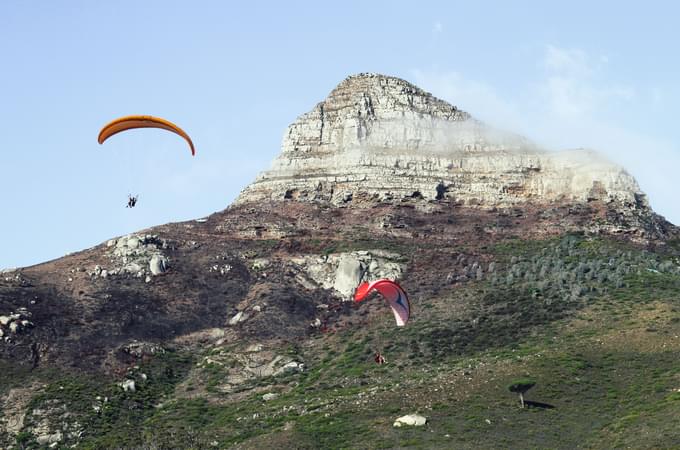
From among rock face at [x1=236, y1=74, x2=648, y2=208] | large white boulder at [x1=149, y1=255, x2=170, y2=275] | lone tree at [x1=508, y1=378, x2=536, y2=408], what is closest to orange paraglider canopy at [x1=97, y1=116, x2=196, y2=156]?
lone tree at [x1=508, y1=378, x2=536, y2=408]

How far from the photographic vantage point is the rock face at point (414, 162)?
4574 inches

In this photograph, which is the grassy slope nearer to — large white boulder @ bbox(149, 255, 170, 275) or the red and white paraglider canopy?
the red and white paraglider canopy

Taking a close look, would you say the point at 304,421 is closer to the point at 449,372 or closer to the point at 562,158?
the point at 449,372

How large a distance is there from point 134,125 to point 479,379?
29.3 m

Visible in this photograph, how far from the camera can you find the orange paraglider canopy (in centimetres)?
5988

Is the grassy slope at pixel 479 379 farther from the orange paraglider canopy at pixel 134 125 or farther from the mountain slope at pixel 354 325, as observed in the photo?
the orange paraglider canopy at pixel 134 125

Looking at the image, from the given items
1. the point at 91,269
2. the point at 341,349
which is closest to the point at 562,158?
the point at 341,349

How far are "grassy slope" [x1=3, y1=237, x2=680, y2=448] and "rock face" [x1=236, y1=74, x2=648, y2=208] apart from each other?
47.3 ft

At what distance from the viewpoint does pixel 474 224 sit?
112 metres

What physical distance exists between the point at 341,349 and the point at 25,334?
2478 centimetres

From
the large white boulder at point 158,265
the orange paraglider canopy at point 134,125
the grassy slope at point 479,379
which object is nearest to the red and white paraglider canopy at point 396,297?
the grassy slope at point 479,379

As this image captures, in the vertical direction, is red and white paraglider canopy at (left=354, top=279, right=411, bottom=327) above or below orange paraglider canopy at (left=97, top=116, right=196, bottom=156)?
below

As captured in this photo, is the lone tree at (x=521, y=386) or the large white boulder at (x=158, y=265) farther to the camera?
the large white boulder at (x=158, y=265)

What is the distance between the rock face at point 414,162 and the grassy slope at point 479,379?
1442 cm
